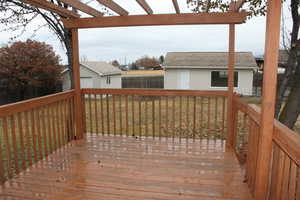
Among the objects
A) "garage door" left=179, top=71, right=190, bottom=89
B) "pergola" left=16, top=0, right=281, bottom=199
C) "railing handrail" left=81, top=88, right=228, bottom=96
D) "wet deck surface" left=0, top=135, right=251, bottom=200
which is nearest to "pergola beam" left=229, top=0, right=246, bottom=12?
"pergola" left=16, top=0, right=281, bottom=199

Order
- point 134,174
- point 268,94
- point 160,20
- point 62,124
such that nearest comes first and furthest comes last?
point 268,94
point 134,174
point 160,20
point 62,124

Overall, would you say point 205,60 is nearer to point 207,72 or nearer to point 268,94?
point 207,72

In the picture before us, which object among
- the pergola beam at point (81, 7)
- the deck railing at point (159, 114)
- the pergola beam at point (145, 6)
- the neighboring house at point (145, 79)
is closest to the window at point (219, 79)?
the neighboring house at point (145, 79)

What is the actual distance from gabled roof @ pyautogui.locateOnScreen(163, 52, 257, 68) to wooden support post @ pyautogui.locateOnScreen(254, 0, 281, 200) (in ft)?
36.4

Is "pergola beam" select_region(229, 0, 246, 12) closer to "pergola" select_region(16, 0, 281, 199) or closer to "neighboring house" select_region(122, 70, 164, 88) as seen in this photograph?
"pergola" select_region(16, 0, 281, 199)

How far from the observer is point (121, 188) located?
2.45 meters

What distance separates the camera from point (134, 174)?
2771mm

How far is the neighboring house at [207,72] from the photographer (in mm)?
12547

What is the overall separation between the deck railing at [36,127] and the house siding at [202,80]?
9.51 m

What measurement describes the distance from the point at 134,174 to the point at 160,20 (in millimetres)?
2276

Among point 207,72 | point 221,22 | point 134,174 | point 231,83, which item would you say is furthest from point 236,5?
point 207,72

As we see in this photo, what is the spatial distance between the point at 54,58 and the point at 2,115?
1046 cm

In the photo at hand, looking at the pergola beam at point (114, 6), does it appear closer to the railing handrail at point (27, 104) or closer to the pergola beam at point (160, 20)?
the pergola beam at point (160, 20)

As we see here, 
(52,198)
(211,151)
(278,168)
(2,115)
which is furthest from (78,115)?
(278,168)
